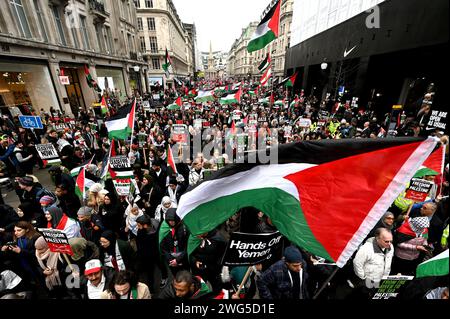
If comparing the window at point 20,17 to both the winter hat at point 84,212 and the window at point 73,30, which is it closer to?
the window at point 73,30

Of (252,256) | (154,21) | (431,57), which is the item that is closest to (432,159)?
(252,256)

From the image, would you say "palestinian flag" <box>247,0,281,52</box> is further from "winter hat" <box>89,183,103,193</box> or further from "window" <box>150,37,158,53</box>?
"window" <box>150,37,158,53</box>

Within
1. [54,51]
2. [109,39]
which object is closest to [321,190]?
[54,51]

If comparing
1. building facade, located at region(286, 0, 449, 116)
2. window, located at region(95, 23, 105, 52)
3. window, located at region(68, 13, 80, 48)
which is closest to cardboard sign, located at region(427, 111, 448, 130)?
building facade, located at region(286, 0, 449, 116)

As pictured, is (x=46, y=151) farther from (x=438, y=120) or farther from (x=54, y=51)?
(x=54, y=51)

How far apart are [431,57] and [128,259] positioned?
16268 mm

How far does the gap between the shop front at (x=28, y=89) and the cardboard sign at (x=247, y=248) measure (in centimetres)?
1815

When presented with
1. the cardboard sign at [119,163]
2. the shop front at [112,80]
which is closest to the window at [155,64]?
the shop front at [112,80]

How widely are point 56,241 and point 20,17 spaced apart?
1829 cm

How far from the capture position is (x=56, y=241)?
3.43 m

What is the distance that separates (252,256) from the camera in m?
2.60

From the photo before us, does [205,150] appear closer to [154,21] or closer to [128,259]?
[128,259]
